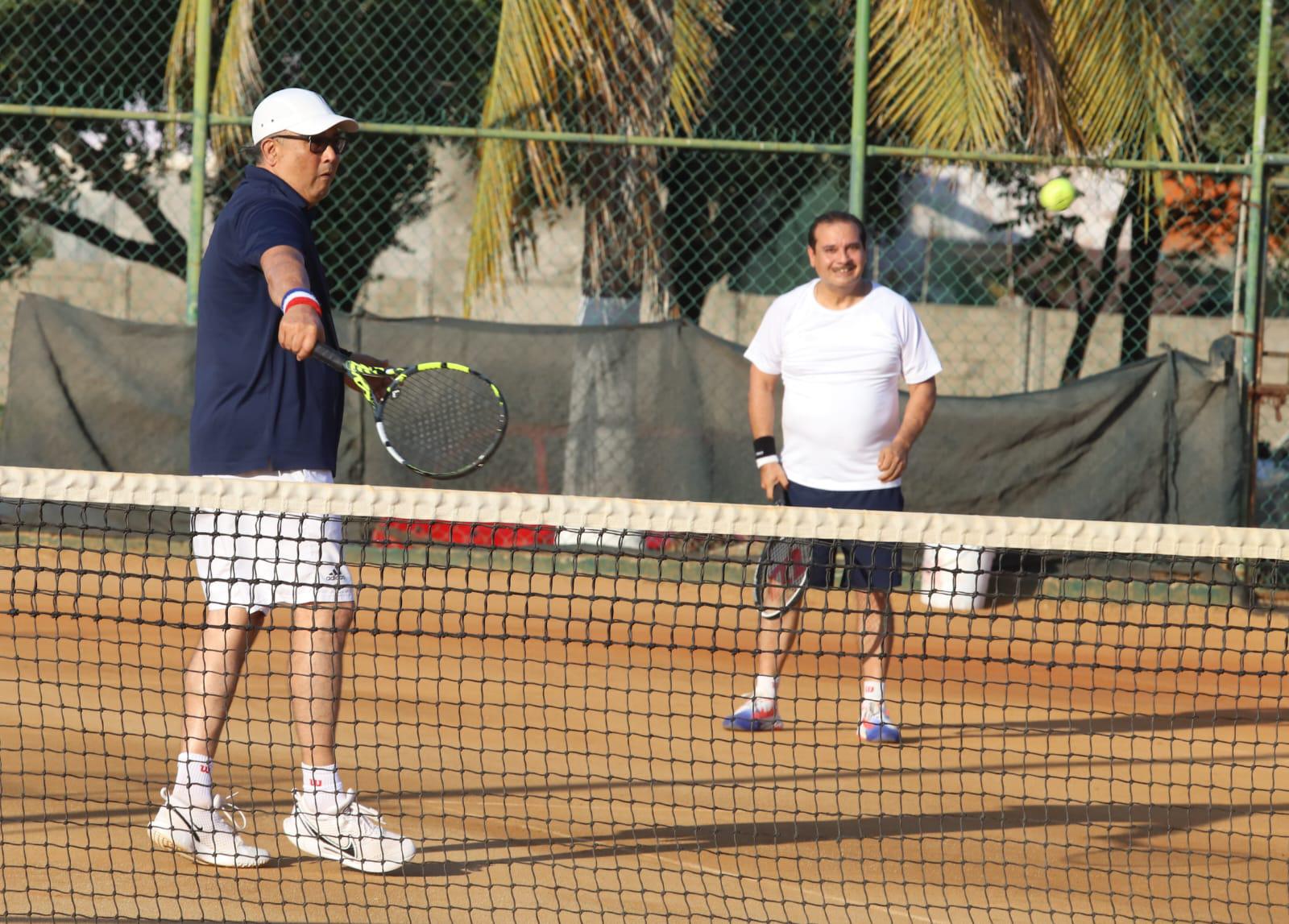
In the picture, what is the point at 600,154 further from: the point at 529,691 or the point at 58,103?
the point at 58,103

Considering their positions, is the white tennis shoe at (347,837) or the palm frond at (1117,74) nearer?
the white tennis shoe at (347,837)

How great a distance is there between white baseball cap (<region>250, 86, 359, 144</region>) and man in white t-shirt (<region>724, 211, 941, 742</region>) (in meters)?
1.87

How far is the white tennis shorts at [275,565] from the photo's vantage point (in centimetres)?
358

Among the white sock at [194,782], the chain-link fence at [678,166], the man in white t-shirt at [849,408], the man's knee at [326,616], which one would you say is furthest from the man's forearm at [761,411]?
the chain-link fence at [678,166]

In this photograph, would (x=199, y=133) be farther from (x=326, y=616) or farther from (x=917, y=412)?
(x=326, y=616)

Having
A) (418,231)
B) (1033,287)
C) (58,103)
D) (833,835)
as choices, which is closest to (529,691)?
(833,835)

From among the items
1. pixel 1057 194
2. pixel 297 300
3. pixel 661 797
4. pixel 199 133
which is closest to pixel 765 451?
pixel 661 797

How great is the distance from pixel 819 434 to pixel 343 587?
2074 mm

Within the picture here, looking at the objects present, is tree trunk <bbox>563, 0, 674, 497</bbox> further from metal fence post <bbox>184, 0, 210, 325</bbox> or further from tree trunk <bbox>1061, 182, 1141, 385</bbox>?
tree trunk <bbox>1061, 182, 1141, 385</bbox>

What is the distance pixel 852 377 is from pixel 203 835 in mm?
2507

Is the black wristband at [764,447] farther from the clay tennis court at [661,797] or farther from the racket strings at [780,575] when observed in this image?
the clay tennis court at [661,797]

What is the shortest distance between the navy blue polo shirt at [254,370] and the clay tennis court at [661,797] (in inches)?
15.5

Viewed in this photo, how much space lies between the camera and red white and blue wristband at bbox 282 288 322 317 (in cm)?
339

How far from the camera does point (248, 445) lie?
3693mm
